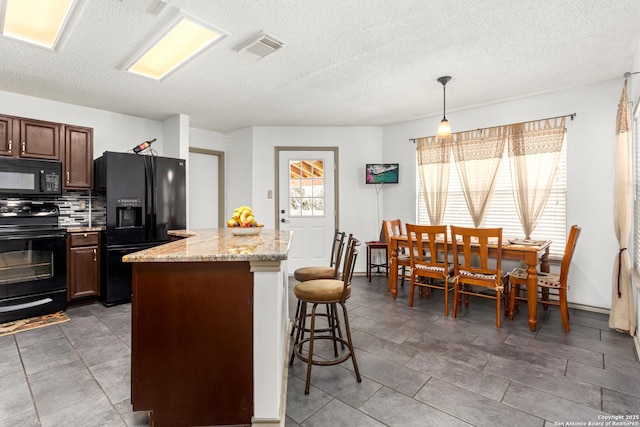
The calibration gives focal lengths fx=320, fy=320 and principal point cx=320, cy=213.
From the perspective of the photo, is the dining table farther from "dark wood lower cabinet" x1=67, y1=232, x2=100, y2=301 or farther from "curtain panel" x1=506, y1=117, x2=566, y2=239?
"dark wood lower cabinet" x1=67, y1=232, x2=100, y2=301

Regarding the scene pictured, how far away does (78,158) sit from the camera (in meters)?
3.80

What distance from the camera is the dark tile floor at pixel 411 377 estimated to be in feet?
5.73

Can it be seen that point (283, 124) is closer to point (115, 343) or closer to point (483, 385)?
point (115, 343)

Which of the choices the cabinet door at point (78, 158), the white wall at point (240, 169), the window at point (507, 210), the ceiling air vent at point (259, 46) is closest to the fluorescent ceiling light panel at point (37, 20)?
the ceiling air vent at point (259, 46)

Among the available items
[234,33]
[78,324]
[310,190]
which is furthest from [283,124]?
[78,324]

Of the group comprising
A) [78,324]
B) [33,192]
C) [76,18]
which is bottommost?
[78,324]

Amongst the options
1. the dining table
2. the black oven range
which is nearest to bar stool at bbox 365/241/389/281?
the dining table

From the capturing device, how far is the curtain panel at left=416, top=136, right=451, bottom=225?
448 cm

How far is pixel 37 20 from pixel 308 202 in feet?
11.9

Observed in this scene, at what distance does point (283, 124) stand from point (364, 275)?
2727mm

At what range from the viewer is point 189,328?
5.32 feet

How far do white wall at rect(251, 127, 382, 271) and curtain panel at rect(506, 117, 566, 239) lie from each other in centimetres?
200

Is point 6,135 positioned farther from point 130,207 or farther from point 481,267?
point 481,267

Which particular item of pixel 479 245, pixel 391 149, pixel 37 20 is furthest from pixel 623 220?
pixel 37 20
